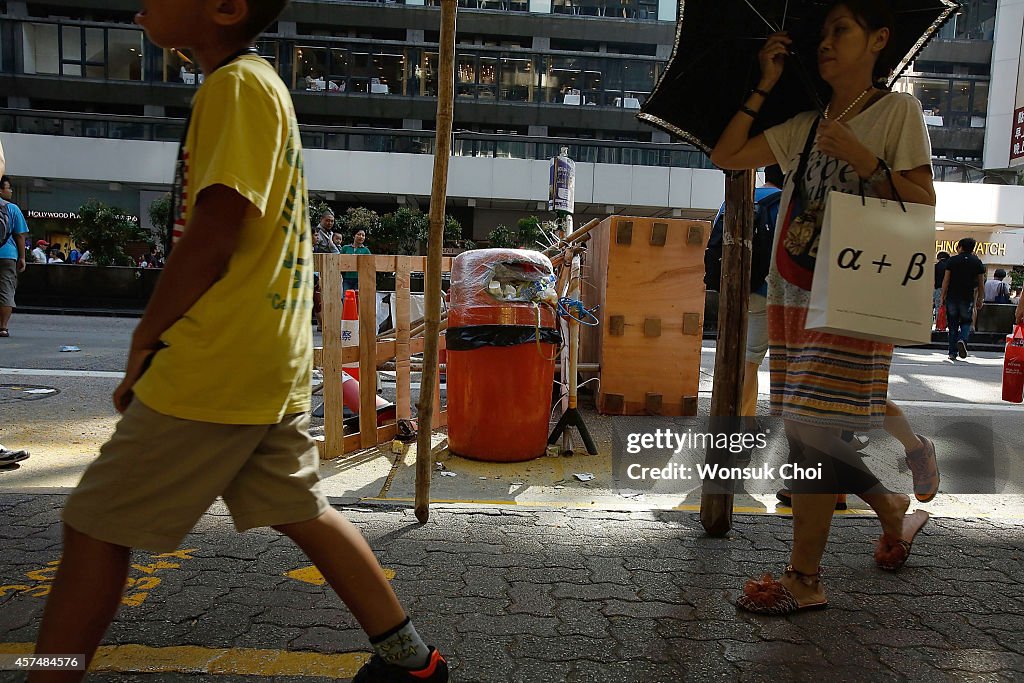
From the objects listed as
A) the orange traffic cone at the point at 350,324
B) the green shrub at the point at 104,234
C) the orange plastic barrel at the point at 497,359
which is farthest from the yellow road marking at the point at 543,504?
the green shrub at the point at 104,234

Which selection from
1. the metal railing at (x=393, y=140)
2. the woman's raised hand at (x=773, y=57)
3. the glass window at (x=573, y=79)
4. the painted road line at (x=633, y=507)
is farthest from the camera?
the glass window at (x=573, y=79)

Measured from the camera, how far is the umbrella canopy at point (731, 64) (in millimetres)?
2785

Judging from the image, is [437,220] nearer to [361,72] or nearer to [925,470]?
[925,470]

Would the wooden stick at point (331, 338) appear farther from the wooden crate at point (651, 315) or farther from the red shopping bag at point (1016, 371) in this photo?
the red shopping bag at point (1016, 371)

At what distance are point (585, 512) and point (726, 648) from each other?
1.41 m

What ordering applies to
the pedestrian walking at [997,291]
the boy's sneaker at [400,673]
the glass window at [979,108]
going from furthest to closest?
the glass window at [979,108] → the pedestrian walking at [997,291] → the boy's sneaker at [400,673]

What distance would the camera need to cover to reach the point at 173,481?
1600 mm

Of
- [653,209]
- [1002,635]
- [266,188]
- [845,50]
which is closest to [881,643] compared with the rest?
[1002,635]

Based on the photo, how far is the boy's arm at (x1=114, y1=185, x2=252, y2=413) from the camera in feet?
5.07

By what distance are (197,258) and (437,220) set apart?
157 cm

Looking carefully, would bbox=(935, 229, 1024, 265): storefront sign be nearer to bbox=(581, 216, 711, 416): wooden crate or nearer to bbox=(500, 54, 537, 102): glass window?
bbox=(500, 54, 537, 102): glass window

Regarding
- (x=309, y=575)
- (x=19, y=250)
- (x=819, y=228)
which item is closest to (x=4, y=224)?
(x=19, y=250)

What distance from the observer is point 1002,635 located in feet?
8.01

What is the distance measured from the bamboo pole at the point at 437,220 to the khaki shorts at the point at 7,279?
330 inches
